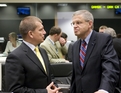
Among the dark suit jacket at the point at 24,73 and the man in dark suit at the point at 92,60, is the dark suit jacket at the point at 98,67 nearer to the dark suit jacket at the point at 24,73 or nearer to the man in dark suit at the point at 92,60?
the man in dark suit at the point at 92,60

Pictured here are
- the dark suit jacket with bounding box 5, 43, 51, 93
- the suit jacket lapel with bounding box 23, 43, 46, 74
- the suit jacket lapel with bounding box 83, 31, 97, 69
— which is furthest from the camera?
the suit jacket lapel with bounding box 83, 31, 97, 69

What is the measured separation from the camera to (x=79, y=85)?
2.12 meters

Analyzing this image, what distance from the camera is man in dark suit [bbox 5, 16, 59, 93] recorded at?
5.86 feet

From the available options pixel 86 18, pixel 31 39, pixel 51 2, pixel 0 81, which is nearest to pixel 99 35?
pixel 86 18

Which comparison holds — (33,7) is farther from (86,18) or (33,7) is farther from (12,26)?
(86,18)

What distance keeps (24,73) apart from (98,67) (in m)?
0.65

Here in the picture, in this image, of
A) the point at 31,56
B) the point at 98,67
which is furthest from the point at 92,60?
the point at 31,56

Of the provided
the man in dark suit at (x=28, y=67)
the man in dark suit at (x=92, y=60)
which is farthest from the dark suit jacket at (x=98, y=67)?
the man in dark suit at (x=28, y=67)

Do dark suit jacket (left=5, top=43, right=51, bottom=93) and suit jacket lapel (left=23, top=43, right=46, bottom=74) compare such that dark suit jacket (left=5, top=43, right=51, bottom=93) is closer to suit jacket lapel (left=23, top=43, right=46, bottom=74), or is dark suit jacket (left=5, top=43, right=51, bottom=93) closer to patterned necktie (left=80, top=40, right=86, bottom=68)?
suit jacket lapel (left=23, top=43, right=46, bottom=74)

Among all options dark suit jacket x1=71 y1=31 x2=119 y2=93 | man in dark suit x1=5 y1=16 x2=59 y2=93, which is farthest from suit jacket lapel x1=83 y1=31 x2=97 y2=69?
man in dark suit x1=5 y1=16 x2=59 y2=93

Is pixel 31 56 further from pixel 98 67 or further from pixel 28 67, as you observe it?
pixel 98 67

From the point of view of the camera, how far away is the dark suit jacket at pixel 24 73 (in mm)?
1783

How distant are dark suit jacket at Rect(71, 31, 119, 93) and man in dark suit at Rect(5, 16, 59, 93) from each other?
305 mm

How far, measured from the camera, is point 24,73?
182 cm
